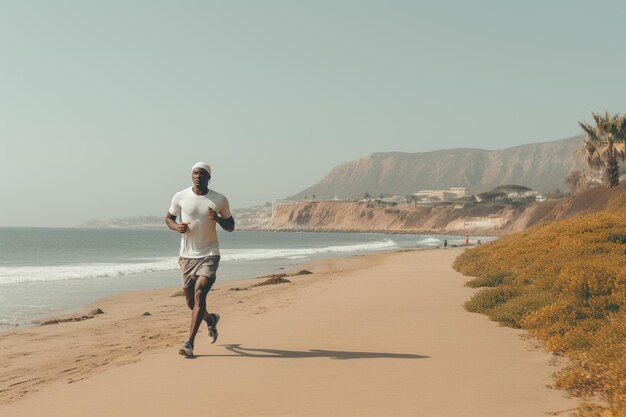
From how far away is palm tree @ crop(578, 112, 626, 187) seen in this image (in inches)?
1623

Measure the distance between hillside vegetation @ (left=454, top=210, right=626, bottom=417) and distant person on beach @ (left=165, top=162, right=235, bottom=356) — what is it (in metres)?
4.32

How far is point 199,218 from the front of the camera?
8.04 metres

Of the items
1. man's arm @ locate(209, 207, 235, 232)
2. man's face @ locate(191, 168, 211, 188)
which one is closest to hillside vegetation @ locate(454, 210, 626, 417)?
man's arm @ locate(209, 207, 235, 232)

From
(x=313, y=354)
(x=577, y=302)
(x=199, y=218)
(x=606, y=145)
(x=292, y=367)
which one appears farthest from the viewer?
(x=606, y=145)

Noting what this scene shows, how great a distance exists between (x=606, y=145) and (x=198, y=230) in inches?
1568

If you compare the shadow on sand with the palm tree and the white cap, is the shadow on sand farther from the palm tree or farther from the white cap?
the palm tree

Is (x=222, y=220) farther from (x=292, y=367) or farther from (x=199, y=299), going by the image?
(x=292, y=367)

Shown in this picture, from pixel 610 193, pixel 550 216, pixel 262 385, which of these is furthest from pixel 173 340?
pixel 550 216

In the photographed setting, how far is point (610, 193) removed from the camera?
41.0 meters

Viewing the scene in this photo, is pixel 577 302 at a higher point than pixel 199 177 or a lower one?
lower

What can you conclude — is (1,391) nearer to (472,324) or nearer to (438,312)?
(472,324)

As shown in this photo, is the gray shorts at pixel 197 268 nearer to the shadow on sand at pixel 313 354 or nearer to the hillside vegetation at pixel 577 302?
the shadow on sand at pixel 313 354

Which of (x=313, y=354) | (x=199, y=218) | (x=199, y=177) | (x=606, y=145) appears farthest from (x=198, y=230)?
(x=606, y=145)

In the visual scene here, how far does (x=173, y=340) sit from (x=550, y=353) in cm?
562
